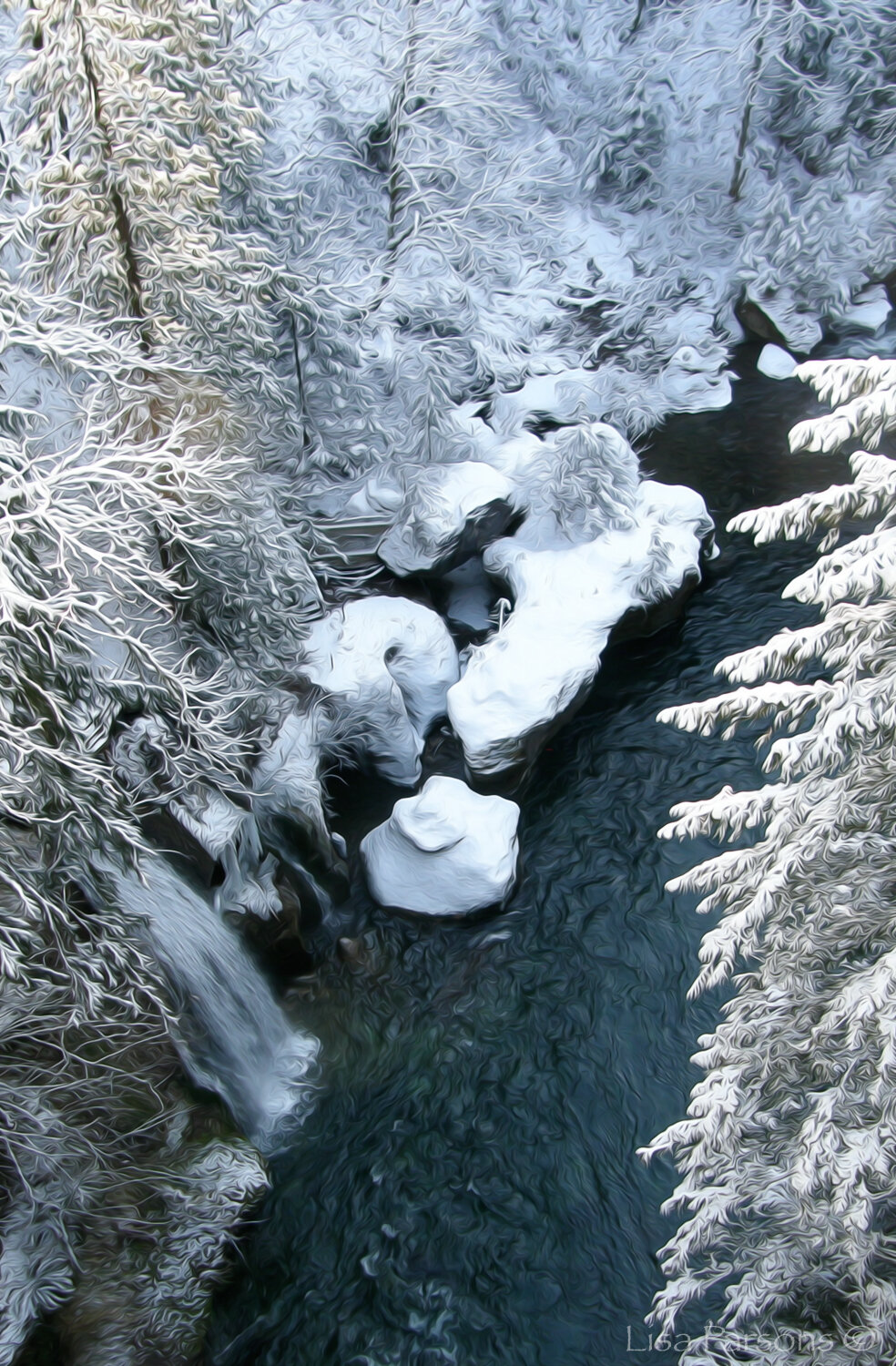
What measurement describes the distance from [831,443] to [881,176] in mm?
14583

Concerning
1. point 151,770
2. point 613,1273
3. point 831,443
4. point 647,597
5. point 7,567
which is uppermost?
point 831,443

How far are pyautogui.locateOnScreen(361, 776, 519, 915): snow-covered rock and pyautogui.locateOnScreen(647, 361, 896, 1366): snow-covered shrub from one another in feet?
11.6

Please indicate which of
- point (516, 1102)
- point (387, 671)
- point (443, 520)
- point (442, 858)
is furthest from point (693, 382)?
point (516, 1102)

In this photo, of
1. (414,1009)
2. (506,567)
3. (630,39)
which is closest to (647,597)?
(506,567)

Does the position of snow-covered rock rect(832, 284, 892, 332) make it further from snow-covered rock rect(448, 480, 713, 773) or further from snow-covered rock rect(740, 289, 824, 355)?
snow-covered rock rect(448, 480, 713, 773)

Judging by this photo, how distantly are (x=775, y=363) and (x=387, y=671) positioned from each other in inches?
363

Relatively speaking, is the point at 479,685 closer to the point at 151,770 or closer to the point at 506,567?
the point at 506,567

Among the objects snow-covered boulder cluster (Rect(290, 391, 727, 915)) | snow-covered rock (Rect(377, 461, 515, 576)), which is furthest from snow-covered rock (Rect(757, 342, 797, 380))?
snow-covered rock (Rect(377, 461, 515, 576))

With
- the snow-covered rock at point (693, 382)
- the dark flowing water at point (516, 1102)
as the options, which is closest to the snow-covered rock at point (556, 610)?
the dark flowing water at point (516, 1102)

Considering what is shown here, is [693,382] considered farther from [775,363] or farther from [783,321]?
[783,321]

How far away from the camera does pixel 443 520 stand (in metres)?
10.5

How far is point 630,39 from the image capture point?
16.4 meters

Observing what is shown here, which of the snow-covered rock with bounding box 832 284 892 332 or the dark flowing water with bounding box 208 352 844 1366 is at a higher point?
the snow-covered rock with bounding box 832 284 892 332

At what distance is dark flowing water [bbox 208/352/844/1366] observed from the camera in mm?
6012
